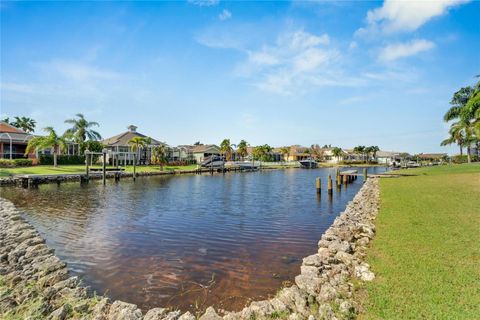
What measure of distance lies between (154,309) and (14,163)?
48.9 metres

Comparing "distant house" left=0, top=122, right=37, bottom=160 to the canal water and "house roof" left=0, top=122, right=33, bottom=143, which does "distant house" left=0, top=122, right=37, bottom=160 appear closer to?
"house roof" left=0, top=122, right=33, bottom=143

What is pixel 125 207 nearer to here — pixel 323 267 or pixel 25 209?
pixel 25 209

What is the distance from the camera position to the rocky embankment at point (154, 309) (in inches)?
226

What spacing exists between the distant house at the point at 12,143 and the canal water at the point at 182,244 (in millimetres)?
30820

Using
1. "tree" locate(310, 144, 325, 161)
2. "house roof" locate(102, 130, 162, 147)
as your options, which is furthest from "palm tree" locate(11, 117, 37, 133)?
"tree" locate(310, 144, 325, 161)

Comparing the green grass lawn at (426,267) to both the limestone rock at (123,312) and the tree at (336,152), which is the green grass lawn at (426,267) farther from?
the tree at (336,152)

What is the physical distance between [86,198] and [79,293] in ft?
65.3

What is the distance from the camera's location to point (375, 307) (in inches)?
211

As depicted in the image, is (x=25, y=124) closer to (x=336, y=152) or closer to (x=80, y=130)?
(x=80, y=130)

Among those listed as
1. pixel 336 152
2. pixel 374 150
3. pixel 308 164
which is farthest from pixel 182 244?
pixel 374 150

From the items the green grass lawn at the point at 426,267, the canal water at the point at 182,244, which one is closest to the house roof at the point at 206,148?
the canal water at the point at 182,244

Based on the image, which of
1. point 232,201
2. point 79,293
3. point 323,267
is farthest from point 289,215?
point 79,293

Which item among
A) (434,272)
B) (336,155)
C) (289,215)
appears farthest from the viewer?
(336,155)

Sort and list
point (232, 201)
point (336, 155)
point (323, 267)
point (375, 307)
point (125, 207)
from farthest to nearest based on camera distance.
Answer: point (336, 155), point (232, 201), point (125, 207), point (323, 267), point (375, 307)
